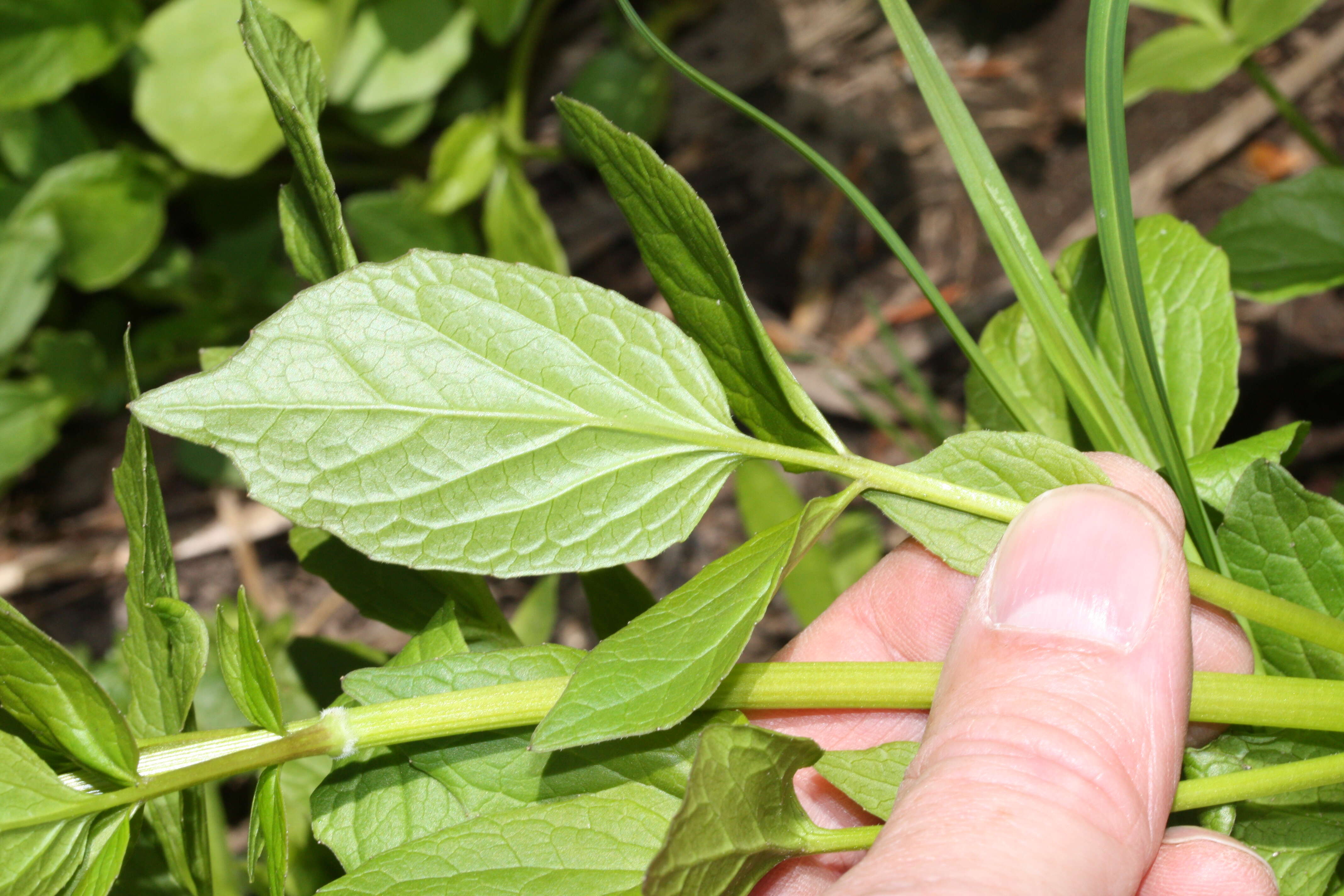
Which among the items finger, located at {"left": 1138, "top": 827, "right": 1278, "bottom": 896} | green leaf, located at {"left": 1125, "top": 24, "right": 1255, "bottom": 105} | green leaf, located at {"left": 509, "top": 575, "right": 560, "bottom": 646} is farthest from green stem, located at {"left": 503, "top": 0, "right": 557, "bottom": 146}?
finger, located at {"left": 1138, "top": 827, "right": 1278, "bottom": 896}

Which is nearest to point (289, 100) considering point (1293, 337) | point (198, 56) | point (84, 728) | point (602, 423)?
point (602, 423)

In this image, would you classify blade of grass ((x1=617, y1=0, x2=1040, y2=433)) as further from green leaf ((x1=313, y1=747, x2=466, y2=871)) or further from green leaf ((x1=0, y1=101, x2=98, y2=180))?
green leaf ((x1=0, y1=101, x2=98, y2=180))

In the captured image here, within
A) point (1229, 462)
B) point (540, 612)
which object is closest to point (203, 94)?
point (540, 612)

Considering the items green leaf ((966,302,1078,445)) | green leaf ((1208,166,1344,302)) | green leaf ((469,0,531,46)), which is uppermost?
green leaf ((469,0,531,46))

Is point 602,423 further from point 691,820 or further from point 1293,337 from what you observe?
point 1293,337

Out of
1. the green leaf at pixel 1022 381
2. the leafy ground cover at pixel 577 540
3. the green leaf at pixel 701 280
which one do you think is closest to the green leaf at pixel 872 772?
the leafy ground cover at pixel 577 540

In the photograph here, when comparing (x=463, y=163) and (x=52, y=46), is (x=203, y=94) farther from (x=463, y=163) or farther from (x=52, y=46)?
(x=463, y=163)
